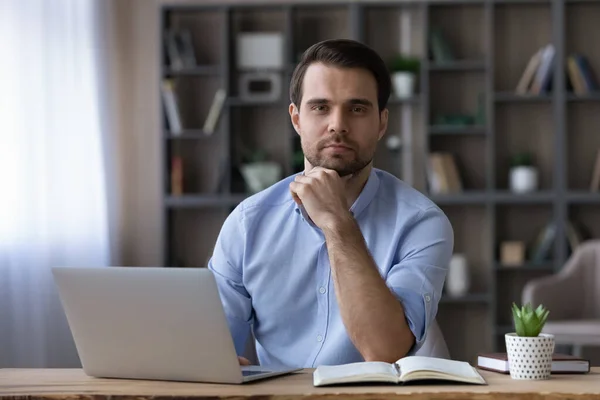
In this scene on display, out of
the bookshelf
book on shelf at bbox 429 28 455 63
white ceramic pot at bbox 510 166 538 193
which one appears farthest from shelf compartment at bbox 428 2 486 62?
white ceramic pot at bbox 510 166 538 193

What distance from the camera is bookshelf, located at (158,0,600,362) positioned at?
5.54 m

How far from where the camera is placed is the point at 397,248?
6.82 ft

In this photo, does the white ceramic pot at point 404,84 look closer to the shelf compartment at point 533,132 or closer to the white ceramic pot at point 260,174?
the shelf compartment at point 533,132

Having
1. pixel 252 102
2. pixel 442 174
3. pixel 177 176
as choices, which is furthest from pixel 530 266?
pixel 177 176

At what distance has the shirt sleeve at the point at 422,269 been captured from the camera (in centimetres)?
189

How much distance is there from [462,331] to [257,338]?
3741 millimetres

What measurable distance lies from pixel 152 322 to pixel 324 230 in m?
0.54

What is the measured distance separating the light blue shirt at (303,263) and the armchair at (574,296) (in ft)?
8.37

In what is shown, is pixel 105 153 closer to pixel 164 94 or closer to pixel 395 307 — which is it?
pixel 164 94

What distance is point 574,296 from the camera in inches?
193

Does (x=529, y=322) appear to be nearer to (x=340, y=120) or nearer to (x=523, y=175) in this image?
(x=340, y=120)

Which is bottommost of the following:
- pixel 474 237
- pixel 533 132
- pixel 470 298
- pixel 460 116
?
pixel 470 298

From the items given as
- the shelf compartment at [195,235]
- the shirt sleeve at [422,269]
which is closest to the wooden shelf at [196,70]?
the shelf compartment at [195,235]

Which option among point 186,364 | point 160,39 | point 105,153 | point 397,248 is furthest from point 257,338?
point 160,39
